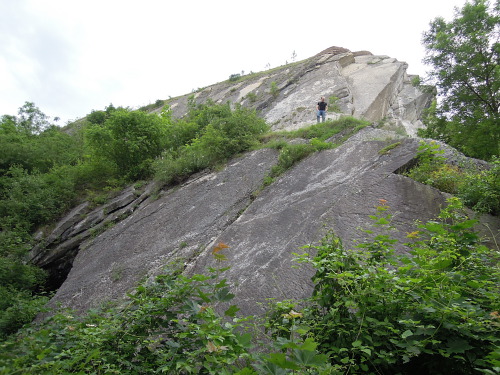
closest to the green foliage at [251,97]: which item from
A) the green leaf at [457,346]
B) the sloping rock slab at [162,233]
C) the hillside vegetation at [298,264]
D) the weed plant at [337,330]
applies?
the hillside vegetation at [298,264]

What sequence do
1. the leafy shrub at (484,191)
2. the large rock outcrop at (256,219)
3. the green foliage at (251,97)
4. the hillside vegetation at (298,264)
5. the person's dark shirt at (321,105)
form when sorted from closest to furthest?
the hillside vegetation at (298,264)
the leafy shrub at (484,191)
the large rock outcrop at (256,219)
the person's dark shirt at (321,105)
the green foliage at (251,97)

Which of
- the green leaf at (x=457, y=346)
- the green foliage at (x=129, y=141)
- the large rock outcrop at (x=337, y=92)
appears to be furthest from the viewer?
the large rock outcrop at (x=337, y=92)

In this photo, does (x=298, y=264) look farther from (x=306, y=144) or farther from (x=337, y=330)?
(x=306, y=144)

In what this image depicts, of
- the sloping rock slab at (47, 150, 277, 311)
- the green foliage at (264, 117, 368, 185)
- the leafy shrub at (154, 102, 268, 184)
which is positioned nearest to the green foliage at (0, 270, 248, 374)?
the sloping rock slab at (47, 150, 277, 311)

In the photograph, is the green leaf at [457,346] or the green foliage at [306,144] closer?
the green leaf at [457,346]

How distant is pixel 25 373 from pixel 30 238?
1113 cm

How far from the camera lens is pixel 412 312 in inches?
95.7

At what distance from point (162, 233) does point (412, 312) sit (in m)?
6.71

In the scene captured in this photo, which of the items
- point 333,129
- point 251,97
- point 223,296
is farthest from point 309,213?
point 251,97

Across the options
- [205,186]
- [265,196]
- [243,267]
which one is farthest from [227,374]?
[205,186]

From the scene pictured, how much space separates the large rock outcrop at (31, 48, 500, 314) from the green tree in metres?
4.19

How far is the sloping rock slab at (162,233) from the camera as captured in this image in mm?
7109

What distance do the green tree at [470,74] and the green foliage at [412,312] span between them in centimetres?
1182

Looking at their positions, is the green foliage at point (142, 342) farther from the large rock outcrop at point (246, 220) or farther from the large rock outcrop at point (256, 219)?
the large rock outcrop at point (256, 219)
